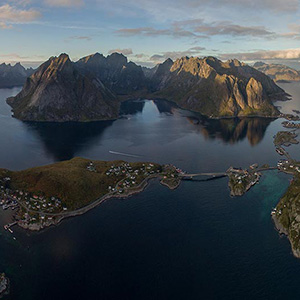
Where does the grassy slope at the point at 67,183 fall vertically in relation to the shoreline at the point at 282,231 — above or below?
above

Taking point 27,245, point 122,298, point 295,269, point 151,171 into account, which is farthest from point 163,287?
point 151,171

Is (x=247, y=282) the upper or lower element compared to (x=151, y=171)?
lower

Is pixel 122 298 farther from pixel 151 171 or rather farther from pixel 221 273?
pixel 151 171

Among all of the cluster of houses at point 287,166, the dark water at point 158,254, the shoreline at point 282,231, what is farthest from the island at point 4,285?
the cluster of houses at point 287,166

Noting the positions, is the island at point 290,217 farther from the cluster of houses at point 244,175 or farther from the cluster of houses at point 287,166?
the cluster of houses at point 287,166

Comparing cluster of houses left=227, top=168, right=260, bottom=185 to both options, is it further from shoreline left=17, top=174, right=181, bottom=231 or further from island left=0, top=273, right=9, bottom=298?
island left=0, top=273, right=9, bottom=298

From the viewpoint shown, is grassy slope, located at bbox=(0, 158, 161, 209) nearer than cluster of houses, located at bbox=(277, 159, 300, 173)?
Yes

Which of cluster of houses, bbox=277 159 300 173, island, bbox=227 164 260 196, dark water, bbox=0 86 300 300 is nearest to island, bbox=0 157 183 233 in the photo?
dark water, bbox=0 86 300 300
